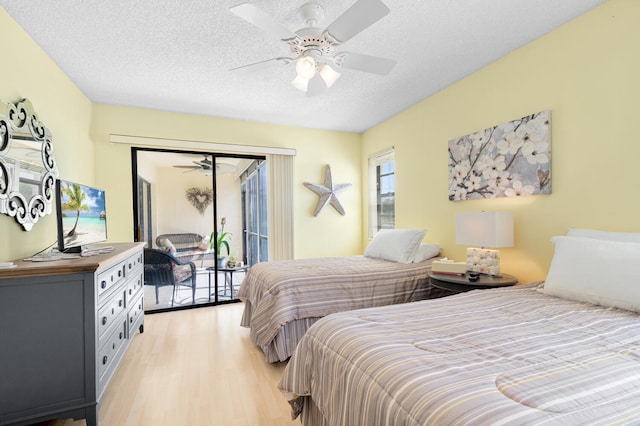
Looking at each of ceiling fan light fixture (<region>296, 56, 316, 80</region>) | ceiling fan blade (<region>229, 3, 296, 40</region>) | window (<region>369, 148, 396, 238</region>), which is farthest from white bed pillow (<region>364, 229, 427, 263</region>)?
ceiling fan blade (<region>229, 3, 296, 40</region>)

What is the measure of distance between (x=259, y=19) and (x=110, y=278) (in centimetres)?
179

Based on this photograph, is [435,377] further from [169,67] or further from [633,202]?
[169,67]

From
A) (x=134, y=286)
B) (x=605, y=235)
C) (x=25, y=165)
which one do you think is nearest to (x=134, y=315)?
(x=134, y=286)

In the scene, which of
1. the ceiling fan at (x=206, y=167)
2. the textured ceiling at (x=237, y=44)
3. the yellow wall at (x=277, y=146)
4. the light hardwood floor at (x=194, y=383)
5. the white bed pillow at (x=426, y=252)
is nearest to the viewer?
the light hardwood floor at (x=194, y=383)

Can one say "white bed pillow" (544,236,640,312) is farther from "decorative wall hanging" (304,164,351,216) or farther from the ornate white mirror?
the ornate white mirror

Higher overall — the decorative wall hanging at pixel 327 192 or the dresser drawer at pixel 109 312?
the decorative wall hanging at pixel 327 192

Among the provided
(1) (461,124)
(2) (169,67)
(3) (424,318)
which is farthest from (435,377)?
(2) (169,67)

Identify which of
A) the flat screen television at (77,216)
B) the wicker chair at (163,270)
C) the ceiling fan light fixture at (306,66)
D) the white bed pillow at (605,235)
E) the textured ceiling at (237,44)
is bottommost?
the wicker chair at (163,270)

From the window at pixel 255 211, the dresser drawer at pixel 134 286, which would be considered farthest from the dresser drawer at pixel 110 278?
the window at pixel 255 211

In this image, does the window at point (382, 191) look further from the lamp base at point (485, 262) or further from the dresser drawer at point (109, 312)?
the dresser drawer at point (109, 312)

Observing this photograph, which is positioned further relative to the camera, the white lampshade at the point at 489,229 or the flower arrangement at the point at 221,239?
the flower arrangement at the point at 221,239

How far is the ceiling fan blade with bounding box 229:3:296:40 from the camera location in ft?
5.06

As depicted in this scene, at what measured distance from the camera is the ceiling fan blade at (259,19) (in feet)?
5.06

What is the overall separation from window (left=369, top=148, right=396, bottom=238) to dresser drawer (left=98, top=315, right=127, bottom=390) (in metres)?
3.12
